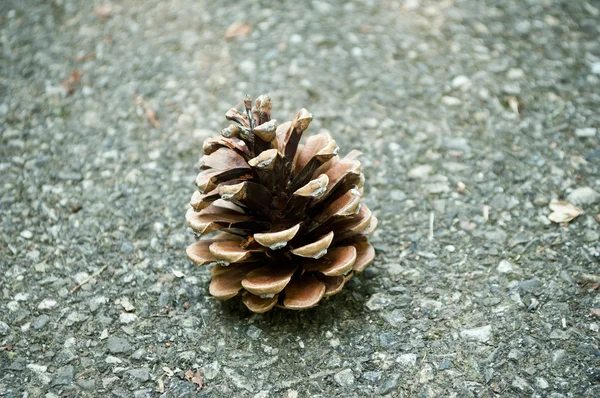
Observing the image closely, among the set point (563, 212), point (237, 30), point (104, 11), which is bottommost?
point (563, 212)

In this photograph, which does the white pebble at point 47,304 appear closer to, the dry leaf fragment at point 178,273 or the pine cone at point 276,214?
the dry leaf fragment at point 178,273

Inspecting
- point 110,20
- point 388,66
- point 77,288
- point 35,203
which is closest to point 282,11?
point 388,66

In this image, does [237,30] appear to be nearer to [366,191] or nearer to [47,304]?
[366,191]

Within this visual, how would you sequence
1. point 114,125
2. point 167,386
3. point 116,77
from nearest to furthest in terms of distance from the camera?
1. point 167,386
2. point 114,125
3. point 116,77

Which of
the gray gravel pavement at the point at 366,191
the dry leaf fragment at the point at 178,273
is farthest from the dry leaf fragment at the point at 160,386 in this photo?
the dry leaf fragment at the point at 178,273

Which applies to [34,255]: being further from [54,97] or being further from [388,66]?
[388,66]

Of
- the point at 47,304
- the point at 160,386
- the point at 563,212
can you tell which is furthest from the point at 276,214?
the point at 563,212

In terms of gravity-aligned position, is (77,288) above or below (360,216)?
below
